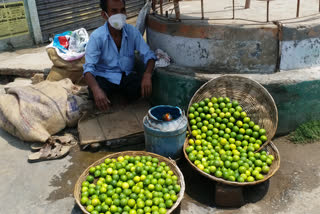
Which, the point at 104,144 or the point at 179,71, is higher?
the point at 179,71

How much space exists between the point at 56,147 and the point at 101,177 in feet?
3.85

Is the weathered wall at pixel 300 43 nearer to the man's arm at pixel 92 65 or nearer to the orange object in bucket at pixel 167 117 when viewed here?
the orange object in bucket at pixel 167 117

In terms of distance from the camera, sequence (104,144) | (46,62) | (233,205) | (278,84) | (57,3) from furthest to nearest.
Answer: (57,3) < (46,62) < (104,144) < (278,84) < (233,205)

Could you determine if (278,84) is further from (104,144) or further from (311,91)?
(104,144)

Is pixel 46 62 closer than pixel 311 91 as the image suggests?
No

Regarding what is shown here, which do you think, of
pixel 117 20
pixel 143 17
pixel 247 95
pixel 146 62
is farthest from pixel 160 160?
pixel 143 17

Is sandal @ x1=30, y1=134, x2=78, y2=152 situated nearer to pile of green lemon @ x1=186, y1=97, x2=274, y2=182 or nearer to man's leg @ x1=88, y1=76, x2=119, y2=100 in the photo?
man's leg @ x1=88, y1=76, x2=119, y2=100

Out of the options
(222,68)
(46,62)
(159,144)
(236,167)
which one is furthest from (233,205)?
(46,62)

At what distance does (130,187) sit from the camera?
3.34 meters

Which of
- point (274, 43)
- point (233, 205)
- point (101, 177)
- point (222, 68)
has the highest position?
point (274, 43)

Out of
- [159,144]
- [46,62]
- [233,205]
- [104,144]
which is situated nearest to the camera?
[233,205]

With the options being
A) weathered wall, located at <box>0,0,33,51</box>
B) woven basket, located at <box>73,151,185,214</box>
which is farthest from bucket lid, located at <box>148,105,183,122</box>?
A: weathered wall, located at <box>0,0,33,51</box>

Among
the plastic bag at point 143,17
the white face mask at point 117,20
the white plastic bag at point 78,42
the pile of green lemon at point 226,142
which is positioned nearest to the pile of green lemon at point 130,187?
the pile of green lemon at point 226,142

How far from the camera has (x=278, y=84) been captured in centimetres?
409
